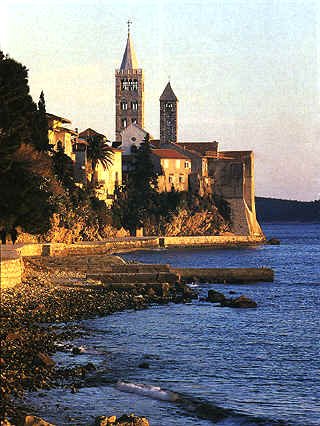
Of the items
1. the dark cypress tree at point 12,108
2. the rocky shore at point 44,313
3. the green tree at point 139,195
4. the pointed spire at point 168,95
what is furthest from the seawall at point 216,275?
the pointed spire at point 168,95

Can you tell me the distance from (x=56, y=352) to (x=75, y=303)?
331 inches

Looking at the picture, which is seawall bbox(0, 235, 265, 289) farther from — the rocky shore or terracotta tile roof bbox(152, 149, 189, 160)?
terracotta tile roof bbox(152, 149, 189, 160)

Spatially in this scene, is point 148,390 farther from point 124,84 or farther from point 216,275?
point 124,84

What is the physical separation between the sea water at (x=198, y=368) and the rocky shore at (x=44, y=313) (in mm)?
536

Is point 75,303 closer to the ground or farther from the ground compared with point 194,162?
closer to the ground

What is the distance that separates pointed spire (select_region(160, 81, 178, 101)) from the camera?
149 metres

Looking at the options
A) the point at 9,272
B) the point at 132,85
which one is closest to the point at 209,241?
the point at 132,85

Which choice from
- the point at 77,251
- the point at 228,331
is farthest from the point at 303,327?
the point at 77,251

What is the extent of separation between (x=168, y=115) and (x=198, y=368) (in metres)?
131

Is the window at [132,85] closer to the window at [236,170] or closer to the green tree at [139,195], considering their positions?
the window at [236,170]

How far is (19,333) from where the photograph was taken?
19.5 meters

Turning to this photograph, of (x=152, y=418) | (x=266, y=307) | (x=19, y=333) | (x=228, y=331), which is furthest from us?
(x=266, y=307)

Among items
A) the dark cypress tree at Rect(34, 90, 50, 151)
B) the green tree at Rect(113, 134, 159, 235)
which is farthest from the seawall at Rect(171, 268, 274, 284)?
the green tree at Rect(113, 134, 159, 235)

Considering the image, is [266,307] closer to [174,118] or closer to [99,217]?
[99,217]
